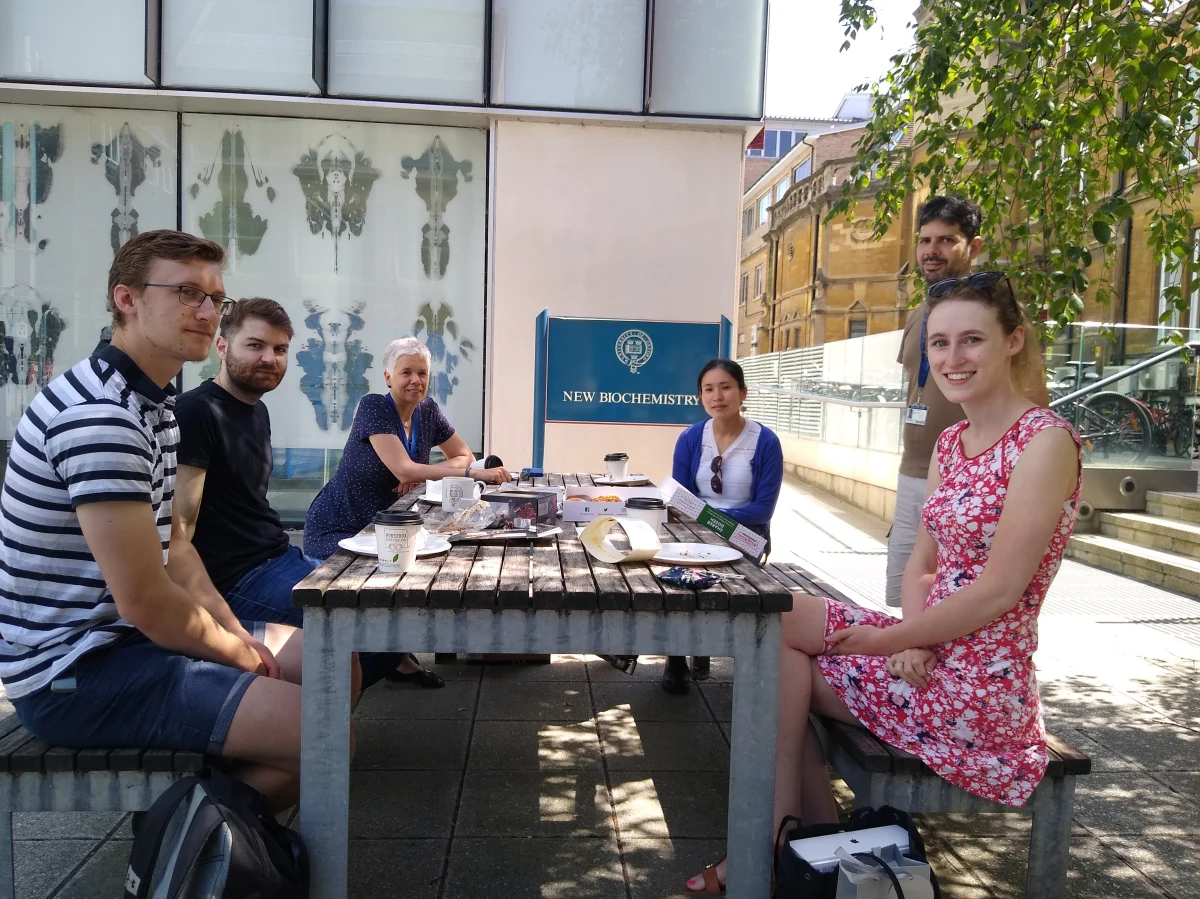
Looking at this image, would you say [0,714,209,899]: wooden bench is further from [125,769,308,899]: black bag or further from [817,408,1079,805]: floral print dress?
[817,408,1079,805]: floral print dress

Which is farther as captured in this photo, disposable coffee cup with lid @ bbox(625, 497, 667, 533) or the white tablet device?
disposable coffee cup with lid @ bbox(625, 497, 667, 533)

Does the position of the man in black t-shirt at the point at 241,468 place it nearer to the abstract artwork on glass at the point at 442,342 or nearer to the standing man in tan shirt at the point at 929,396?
the standing man in tan shirt at the point at 929,396

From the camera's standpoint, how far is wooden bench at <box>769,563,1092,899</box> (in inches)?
88.2

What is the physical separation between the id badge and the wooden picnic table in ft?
5.54

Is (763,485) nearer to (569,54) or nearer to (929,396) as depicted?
(929,396)

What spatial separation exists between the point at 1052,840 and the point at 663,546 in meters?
1.24

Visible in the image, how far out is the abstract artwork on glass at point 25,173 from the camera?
23.4 feet

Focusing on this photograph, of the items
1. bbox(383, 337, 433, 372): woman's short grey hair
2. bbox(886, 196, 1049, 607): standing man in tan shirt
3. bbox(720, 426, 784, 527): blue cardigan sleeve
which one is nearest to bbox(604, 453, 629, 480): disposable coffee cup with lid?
bbox(720, 426, 784, 527): blue cardigan sleeve

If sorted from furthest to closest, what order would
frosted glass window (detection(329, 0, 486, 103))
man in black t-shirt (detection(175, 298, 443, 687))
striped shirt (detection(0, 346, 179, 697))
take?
frosted glass window (detection(329, 0, 486, 103)) < man in black t-shirt (detection(175, 298, 443, 687)) < striped shirt (detection(0, 346, 179, 697))

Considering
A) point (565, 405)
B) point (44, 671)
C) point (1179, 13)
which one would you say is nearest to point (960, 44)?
point (1179, 13)

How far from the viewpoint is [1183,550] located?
24.2ft

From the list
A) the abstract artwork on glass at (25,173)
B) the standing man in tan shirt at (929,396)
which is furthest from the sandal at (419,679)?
the abstract artwork on glass at (25,173)

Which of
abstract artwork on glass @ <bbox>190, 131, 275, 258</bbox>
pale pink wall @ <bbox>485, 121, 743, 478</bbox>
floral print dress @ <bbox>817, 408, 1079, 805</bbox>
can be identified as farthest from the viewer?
abstract artwork on glass @ <bbox>190, 131, 275, 258</bbox>

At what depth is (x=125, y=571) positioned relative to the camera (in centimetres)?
201
